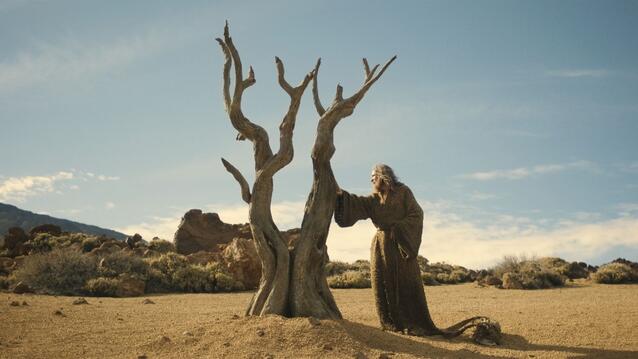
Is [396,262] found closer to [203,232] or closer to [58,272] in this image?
[58,272]

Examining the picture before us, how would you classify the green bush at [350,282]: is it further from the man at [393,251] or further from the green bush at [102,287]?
the man at [393,251]

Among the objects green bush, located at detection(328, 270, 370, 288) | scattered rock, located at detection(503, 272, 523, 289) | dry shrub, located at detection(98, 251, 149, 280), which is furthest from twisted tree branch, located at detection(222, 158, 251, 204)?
scattered rock, located at detection(503, 272, 523, 289)

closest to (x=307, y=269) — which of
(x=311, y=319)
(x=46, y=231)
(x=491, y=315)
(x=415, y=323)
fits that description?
(x=311, y=319)

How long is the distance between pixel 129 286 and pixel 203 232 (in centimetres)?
1046

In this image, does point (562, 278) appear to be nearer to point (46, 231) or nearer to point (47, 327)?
point (47, 327)

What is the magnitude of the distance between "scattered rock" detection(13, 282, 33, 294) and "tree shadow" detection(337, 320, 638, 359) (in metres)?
9.81

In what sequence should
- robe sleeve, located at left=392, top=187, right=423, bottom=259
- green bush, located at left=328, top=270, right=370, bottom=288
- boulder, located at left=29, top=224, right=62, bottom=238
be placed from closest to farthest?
1. robe sleeve, located at left=392, top=187, right=423, bottom=259
2. green bush, located at left=328, top=270, right=370, bottom=288
3. boulder, located at left=29, top=224, right=62, bottom=238

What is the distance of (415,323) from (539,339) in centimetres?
193

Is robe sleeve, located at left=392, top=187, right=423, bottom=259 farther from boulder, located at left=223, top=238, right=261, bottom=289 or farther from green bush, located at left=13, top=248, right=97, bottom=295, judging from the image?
green bush, located at left=13, top=248, right=97, bottom=295

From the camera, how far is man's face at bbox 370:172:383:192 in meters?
8.67

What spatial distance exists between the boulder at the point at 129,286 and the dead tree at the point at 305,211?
23.7 feet

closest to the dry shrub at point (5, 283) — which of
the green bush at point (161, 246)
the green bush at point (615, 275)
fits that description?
the green bush at point (161, 246)

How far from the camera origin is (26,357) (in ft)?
23.0

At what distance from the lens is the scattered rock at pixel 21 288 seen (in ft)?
46.3
